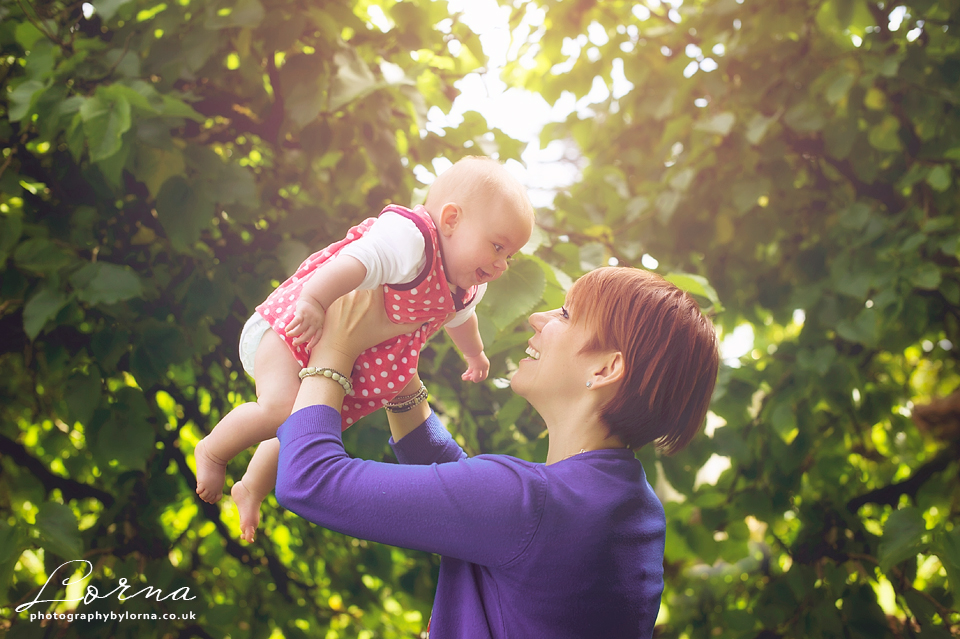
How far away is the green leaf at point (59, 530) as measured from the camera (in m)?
0.85

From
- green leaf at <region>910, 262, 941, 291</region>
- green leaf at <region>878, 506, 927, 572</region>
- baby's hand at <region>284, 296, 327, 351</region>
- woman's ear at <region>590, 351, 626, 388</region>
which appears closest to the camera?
baby's hand at <region>284, 296, 327, 351</region>

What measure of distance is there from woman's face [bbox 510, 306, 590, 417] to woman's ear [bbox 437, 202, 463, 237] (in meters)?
0.18

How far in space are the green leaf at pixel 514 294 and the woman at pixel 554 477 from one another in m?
0.04

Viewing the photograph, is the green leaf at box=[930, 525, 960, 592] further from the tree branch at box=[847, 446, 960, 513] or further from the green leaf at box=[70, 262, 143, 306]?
the green leaf at box=[70, 262, 143, 306]

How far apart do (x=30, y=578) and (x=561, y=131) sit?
1599 millimetres

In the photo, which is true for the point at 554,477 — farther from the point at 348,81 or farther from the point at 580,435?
the point at 348,81

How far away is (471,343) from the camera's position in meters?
0.69

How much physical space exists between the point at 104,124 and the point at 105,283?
0.21 m

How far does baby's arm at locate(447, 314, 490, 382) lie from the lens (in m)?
0.68

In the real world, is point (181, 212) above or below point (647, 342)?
above

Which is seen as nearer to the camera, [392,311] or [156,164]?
[392,311]

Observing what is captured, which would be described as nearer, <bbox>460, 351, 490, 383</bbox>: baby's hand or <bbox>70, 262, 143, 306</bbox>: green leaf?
<bbox>460, 351, 490, 383</bbox>: baby's hand

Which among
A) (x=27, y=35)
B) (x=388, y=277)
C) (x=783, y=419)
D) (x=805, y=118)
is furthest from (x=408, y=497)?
(x=805, y=118)
